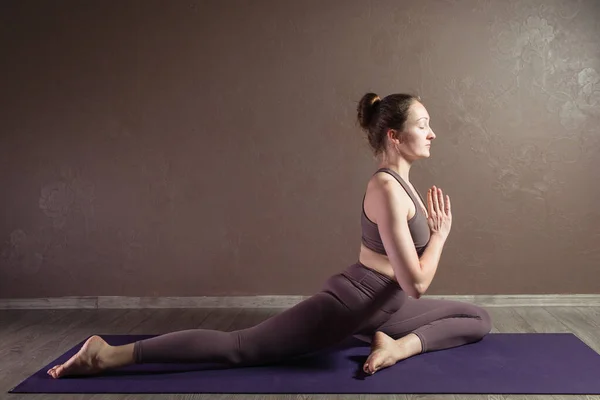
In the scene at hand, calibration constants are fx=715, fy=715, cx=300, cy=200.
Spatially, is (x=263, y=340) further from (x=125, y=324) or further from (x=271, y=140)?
(x=271, y=140)

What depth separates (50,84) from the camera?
161 inches

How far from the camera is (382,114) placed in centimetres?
275

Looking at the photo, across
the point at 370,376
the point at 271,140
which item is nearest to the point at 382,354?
the point at 370,376

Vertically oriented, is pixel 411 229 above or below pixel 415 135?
below

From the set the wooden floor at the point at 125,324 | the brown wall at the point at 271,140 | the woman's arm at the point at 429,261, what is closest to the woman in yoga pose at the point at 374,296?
the woman's arm at the point at 429,261

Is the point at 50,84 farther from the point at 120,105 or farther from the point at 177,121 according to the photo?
the point at 177,121

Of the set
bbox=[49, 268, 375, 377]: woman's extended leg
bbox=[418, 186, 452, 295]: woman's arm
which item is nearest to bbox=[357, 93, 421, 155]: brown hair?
bbox=[418, 186, 452, 295]: woman's arm

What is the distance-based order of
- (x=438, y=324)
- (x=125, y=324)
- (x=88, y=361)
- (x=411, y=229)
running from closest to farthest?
1. (x=88, y=361)
2. (x=411, y=229)
3. (x=438, y=324)
4. (x=125, y=324)

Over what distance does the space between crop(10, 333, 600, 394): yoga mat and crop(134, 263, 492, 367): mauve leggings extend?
79mm

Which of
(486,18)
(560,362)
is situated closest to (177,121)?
(486,18)

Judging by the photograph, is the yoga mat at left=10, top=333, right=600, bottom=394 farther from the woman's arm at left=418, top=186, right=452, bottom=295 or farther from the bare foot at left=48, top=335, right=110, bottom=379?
the woman's arm at left=418, top=186, right=452, bottom=295

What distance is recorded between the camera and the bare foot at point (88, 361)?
254 cm

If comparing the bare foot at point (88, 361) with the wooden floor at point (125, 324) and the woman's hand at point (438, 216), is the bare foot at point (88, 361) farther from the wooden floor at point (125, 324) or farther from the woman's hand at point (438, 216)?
the woman's hand at point (438, 216)

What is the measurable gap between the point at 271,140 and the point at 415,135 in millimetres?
1431
